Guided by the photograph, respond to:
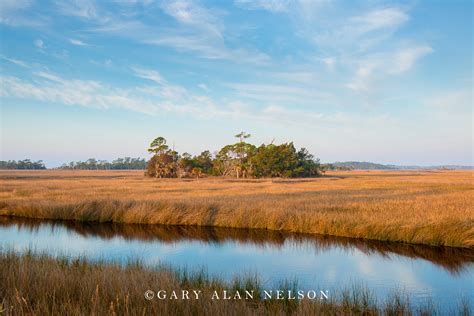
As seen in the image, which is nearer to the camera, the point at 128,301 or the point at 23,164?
the point at 128,301

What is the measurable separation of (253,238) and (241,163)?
5754 cm

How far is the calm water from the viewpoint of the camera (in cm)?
948

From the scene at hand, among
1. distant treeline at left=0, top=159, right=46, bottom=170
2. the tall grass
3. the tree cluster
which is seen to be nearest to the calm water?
the tall grass

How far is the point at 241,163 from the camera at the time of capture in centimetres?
7275

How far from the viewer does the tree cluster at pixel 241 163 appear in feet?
225

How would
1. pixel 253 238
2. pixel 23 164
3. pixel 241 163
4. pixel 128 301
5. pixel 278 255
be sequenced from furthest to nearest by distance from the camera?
pixel 23 164, pixel 241 163, pixel 253 238, pixel 278 255, pixel 128 301

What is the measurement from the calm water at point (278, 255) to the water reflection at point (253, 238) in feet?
0.11

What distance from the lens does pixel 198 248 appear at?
13695 mm

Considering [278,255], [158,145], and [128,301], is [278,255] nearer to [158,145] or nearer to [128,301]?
[128,301]

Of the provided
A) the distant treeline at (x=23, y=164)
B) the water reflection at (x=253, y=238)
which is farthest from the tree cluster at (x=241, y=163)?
the distant treeline at (x=23, y=164)

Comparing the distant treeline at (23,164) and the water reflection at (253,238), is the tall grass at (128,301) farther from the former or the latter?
the distant treeline at (23,164)

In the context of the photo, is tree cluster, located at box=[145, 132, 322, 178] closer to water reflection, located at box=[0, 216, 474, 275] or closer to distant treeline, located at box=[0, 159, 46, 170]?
water reflection, located at box=[0, 216, 474, 275]

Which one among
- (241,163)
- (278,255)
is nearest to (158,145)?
(241,163)

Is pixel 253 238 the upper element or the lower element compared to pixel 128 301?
lower
